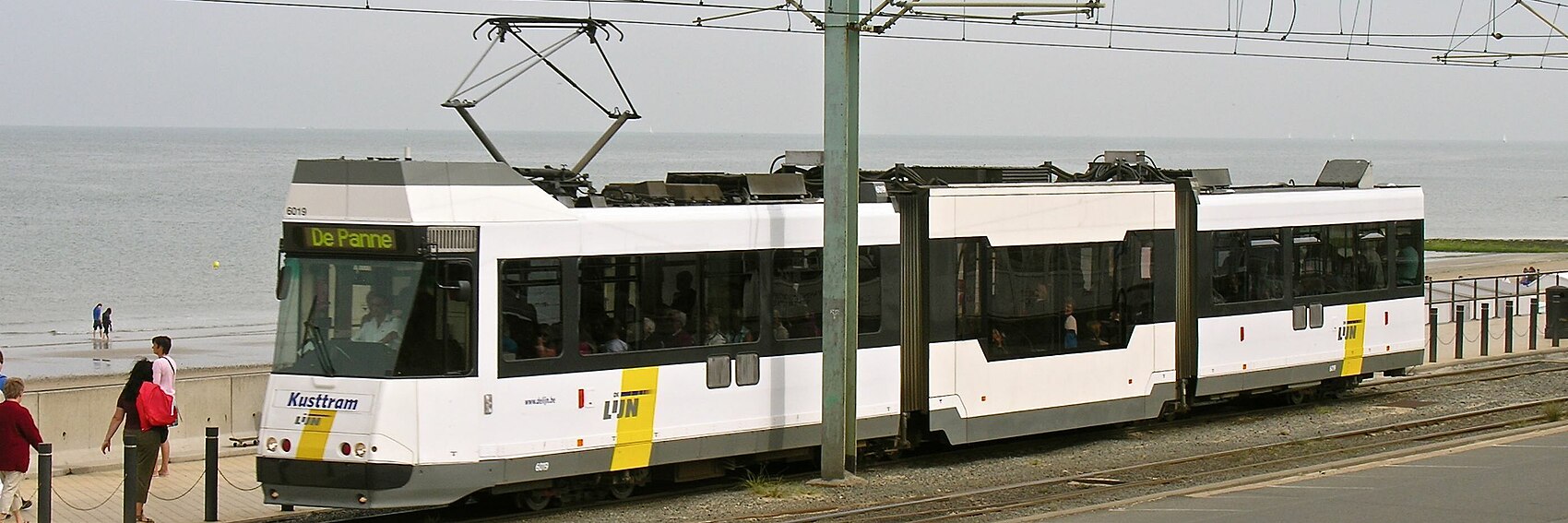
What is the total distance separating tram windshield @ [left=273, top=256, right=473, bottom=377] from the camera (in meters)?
12.8

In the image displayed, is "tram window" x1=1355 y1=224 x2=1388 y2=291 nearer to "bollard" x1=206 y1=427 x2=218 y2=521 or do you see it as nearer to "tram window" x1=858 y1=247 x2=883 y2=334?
"tram window" x1=858 y1=247 x2=883 y2=334

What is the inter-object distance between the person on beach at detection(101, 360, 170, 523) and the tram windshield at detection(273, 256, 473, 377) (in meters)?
1.77

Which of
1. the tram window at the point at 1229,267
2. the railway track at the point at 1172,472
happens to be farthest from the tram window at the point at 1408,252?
the tram window at the point at 1229,267

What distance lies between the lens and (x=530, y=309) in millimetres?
13211

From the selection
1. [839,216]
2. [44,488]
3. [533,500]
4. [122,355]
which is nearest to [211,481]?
[44,488]

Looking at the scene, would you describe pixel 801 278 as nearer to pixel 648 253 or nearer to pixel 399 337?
pixel 648 253

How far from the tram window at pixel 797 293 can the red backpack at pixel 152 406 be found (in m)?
4.99

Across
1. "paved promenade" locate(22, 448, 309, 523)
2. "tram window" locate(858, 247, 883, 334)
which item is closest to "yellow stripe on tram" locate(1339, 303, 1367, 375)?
"tram window" locate(858, 247, 883, 334)

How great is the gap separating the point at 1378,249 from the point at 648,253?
10875mm

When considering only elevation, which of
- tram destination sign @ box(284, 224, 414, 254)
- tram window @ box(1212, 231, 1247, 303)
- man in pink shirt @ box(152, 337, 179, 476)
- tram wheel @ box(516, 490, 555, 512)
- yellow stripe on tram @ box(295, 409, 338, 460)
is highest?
tram destination sign @ box(284, 224, 414, 254)

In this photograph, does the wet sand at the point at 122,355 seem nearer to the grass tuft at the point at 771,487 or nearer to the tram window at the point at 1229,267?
the grass tuft at the point at 771,487

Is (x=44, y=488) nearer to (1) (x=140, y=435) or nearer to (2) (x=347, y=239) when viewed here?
(1) (x=140, y=435)

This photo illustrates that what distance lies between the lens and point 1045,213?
55.9 feet

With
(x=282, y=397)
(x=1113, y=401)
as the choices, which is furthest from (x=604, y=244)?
(x=1113, y=401)
